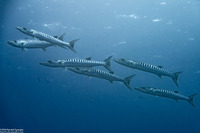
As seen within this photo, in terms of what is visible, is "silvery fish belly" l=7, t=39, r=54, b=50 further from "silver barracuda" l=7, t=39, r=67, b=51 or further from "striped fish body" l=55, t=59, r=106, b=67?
"striped fish body" l=55, t=59, r=106, b=67

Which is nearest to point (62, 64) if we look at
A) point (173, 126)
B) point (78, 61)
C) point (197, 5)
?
point (78, 61)

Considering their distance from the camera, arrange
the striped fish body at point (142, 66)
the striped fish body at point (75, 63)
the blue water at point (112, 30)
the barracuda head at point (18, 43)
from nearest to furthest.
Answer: the barracuda head at point (18, 43)
the striped fish body at point (75, 63)
the striped fish body at point (142, 66)
the blue water at point (112, 30)

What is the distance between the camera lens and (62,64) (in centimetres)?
948

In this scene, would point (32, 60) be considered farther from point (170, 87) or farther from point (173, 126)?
point (173, 126)

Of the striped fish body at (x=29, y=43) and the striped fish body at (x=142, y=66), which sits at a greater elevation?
the striped fish body at (x=29, y=43)

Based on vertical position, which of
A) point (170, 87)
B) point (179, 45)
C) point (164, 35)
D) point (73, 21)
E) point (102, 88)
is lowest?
point (102, 88)

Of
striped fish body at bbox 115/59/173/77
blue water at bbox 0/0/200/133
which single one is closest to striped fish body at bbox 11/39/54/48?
striped fish body at bbox 115/59/173/77

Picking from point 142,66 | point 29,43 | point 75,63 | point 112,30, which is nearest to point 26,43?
point 29,43

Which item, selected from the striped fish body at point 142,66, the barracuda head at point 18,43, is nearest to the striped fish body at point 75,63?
the striped fish body at point 142,66

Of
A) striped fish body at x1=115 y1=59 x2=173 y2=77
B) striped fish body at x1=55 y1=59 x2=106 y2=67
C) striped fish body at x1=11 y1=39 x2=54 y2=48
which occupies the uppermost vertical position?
striped fish body at x1=11 y1=39 x2=54 y2=48

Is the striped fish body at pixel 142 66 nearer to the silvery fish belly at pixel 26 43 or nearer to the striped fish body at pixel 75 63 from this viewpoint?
the striped fish body at pixel 75 63

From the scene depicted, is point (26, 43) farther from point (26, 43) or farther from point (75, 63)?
point (75, 63)

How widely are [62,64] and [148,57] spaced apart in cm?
1837

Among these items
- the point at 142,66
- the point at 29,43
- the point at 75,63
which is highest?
the point at 29,43
